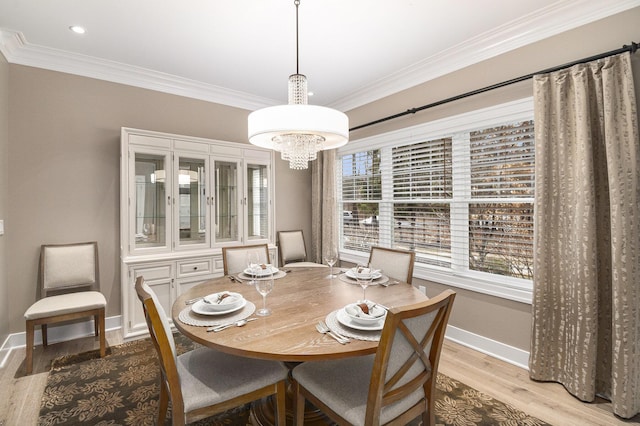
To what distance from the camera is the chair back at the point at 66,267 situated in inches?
109

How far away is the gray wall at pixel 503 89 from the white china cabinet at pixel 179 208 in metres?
2.03

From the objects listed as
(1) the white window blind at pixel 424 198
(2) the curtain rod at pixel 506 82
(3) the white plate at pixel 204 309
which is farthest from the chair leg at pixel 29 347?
(2) the curtain rod at pixel 506 82

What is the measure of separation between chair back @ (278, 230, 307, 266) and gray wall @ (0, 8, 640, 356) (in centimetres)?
187

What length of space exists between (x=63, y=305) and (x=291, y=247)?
247 cm

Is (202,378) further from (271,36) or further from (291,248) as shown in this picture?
(291,248)

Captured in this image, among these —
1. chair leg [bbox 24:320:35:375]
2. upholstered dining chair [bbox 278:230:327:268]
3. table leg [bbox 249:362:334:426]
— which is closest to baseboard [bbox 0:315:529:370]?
chair leg [bbox 24:320:35:375]

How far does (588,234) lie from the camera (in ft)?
6.52

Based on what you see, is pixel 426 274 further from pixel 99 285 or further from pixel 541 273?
pixel 99 285

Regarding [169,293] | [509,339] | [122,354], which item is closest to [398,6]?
[509,339]

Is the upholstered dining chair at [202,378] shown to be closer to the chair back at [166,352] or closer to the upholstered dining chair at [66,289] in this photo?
the chair back at [166,352]

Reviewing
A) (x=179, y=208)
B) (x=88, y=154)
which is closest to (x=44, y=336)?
(x=179, y=208)

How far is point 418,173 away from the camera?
10.8ft

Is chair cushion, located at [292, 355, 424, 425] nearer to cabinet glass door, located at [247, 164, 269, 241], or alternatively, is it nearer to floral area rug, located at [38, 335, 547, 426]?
floral area rug, located at [38, 335, 547, 426]

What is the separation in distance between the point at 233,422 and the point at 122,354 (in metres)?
1.43
